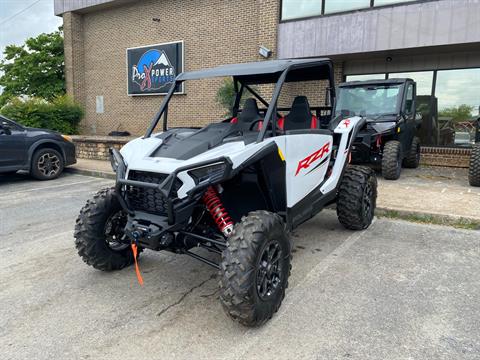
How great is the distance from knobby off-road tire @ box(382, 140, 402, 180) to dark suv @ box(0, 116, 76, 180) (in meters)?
7.33

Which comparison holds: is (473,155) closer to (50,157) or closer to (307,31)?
(307,31)

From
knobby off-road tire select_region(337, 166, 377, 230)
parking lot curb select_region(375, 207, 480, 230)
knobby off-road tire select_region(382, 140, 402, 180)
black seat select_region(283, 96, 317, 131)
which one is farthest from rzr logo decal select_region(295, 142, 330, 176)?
knobby off-road tire select_region(382, 140, 402, 180)

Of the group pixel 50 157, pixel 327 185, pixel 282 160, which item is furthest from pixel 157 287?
pixel 50 157

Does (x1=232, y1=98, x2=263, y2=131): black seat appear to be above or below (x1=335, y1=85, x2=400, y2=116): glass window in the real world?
below

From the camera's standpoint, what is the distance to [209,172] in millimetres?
2912

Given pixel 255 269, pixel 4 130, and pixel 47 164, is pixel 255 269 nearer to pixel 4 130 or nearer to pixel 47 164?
pixel 4 130

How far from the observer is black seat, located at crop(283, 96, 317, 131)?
4.18m

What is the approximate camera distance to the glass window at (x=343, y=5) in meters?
10.5

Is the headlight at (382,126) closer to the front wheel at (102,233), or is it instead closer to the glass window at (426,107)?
the glass window at (426,107)

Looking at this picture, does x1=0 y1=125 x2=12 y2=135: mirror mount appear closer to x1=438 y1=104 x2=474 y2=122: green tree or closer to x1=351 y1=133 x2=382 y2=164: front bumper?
x1=351 y1=133 x2=382 y2=164: front bumper

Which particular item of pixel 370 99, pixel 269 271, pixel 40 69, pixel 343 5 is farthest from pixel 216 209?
pixel 40 69

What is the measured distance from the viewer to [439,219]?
5.44m

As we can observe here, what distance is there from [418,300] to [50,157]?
28.3ft

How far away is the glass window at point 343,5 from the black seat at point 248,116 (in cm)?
803
